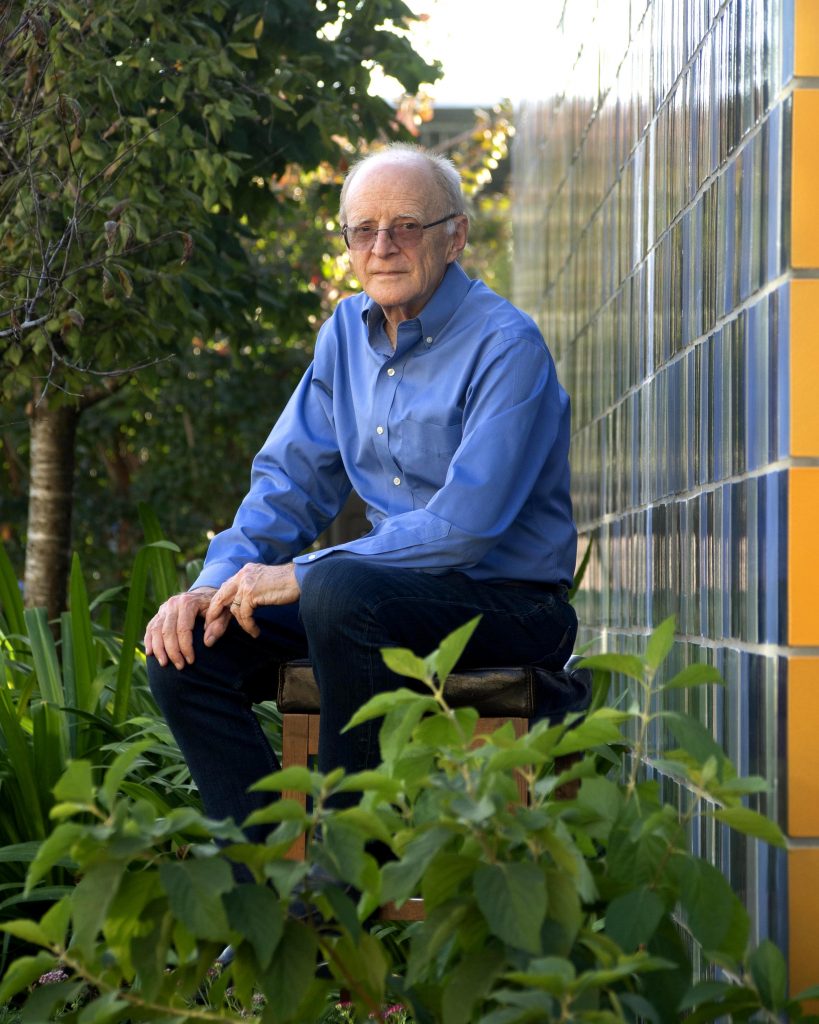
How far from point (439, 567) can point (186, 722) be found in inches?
20.9

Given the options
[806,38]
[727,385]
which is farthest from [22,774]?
[806,38]

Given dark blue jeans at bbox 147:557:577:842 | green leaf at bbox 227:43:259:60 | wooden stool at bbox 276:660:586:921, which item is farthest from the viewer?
green leaf at bbox 227:43:259:60

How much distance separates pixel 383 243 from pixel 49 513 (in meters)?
2.41

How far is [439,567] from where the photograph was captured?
2.48 metres

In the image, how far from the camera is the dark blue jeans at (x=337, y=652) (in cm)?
229

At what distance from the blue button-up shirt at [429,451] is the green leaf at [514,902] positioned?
1083mm

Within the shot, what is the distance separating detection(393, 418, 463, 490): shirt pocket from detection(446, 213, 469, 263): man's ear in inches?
14.6

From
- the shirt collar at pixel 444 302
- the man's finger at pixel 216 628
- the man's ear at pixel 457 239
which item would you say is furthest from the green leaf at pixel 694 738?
the man's ear at pixel 457 239

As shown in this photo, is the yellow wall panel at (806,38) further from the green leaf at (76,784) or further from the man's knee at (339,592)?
the green leaf at (76,784)

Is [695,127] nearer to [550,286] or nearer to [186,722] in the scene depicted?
[186,722]

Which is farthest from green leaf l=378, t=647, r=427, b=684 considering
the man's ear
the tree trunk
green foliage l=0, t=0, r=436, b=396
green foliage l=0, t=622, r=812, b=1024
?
the tree trunk

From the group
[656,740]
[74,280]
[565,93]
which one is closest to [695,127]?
[656,740]

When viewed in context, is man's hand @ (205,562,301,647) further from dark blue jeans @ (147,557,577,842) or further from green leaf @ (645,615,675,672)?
green leaf @ (645,615,675,672)

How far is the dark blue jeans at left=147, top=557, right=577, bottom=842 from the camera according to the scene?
229cm
